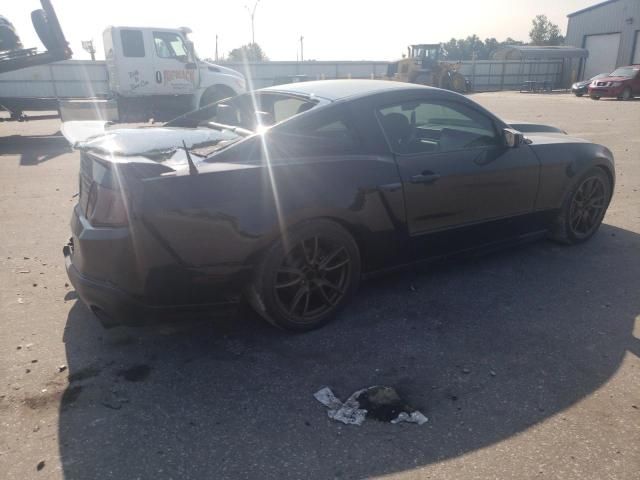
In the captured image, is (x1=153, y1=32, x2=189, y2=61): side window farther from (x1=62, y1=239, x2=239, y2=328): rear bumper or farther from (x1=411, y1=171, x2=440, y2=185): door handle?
(x1=62, y1=239, x2=239, y2=328): rear bumper

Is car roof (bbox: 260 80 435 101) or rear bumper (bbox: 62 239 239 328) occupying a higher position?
car roof (bbox: 260 80 435 101)

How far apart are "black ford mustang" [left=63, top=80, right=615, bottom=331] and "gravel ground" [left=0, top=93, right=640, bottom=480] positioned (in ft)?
1.05

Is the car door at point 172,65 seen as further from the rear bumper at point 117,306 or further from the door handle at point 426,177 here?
the rear bumper at point 117,306

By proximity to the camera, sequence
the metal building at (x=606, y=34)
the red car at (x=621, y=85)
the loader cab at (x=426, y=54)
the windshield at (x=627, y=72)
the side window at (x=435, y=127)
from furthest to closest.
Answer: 1. the metal building at (x=606, y=34)
2. the loader cab at (x=426, y=54)
3. the windshield at (x=627, y=72)
4. the red car at (x=621, y=85)
5. the side window at (x=435, y=127)

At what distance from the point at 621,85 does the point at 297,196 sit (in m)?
27.2

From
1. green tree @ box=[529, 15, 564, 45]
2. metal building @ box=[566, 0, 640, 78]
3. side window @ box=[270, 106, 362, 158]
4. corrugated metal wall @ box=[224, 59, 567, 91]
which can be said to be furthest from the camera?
green tree @ box=[529, 15, 564, 45]

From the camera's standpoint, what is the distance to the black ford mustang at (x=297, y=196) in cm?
266

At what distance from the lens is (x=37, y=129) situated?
49.6 feet

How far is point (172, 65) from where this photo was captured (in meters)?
13.3

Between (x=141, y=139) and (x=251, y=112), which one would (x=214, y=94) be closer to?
(x=251, y=112)

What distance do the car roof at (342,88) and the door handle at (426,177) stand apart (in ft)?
2.13

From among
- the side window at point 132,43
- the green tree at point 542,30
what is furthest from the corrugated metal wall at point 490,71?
the green tree at point 542,30

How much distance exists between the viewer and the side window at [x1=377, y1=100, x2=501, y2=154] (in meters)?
3.57

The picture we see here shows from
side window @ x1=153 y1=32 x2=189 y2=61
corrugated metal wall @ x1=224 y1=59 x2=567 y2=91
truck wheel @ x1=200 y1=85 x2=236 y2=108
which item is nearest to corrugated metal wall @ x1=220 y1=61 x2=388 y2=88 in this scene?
corrugated metal wall @ x1=224 y1=59 x2=567 y2=91
